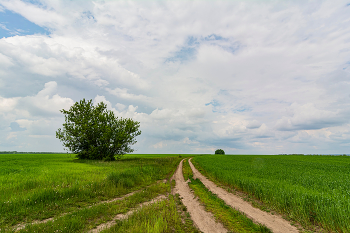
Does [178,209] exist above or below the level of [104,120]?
below

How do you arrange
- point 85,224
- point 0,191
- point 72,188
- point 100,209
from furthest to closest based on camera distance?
point 72,188 < point 0,191 < point 100,209 < point 85,224

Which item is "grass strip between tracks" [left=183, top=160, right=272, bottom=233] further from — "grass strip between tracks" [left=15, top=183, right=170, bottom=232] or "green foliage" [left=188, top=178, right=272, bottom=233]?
"grass strip between tracks" [left=15, top=183, right=170, bottom=232]

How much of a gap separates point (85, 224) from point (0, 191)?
7.91m

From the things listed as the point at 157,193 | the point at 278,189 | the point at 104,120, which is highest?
the point at 104,120

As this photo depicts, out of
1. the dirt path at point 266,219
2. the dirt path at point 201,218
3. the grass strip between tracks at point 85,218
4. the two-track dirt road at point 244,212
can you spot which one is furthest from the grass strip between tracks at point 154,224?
the dirt path at point 266,219

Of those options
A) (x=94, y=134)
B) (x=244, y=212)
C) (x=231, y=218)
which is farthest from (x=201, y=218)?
(x=94, y=134)

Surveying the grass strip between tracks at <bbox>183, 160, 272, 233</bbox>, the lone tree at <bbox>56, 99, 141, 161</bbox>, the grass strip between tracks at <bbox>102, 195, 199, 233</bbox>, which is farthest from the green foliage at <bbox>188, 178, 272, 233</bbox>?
the lone tree at <bbox>56, 99, 141, 161</bbox>

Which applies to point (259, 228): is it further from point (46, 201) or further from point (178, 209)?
point (46, 201)

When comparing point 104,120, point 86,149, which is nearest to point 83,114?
point 104,120

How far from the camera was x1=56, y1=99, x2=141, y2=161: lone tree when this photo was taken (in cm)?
4241

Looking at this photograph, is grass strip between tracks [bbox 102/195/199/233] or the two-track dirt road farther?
the two-track dirt road

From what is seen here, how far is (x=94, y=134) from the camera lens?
43.8m

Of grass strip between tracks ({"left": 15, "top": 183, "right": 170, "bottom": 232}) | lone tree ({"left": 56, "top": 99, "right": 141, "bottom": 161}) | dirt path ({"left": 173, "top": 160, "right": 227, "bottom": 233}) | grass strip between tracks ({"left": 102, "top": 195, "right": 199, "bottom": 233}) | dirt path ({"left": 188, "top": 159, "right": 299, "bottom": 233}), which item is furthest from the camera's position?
lone tree ({"left": 56, "top": 99, "right": 141, "bottom": 161})

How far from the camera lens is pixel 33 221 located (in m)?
7.50
